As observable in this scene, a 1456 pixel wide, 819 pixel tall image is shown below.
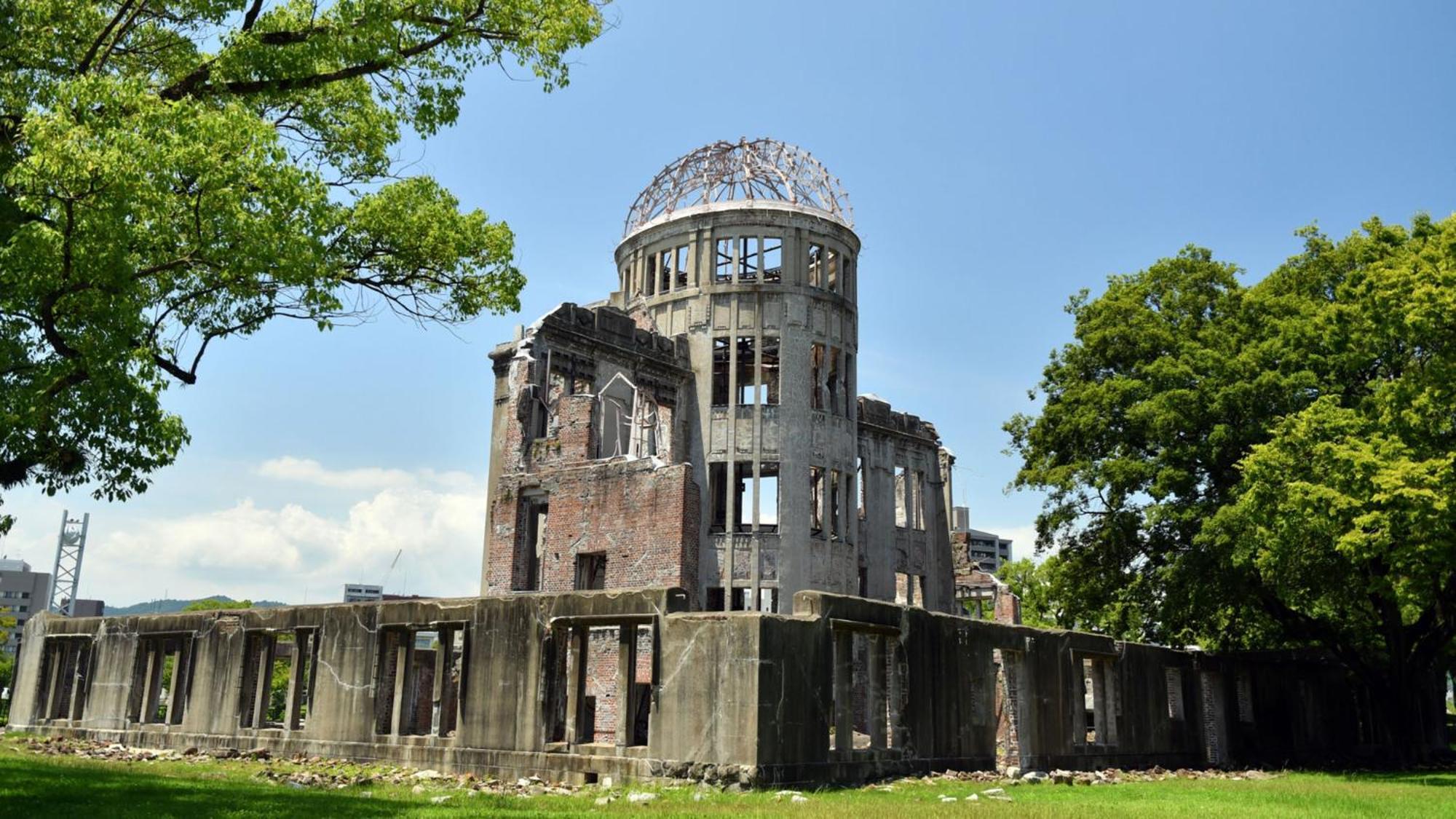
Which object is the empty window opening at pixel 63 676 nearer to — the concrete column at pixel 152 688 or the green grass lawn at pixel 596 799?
the concrete column at pixel 152 688

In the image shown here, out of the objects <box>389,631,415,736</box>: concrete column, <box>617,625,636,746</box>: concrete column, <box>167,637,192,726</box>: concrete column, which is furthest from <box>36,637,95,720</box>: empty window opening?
<box>617,625,636,746</box>: concrete column

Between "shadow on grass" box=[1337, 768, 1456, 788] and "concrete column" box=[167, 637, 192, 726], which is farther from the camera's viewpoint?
"concrete column" box=[167, 637, 192, 726]

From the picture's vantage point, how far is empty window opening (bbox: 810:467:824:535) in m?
32.9

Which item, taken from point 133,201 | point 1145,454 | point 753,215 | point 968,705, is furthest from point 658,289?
point 133,201

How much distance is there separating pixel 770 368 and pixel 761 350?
2284mm

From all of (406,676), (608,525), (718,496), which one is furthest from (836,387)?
(406,676)

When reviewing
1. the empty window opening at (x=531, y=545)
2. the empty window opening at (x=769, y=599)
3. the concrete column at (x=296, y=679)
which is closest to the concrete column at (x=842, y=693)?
the concrete column at (x=296, y=679)

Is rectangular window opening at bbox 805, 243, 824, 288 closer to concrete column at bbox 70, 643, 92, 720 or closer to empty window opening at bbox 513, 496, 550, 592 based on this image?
empty window opening at bbox 513, 496, 550, 592

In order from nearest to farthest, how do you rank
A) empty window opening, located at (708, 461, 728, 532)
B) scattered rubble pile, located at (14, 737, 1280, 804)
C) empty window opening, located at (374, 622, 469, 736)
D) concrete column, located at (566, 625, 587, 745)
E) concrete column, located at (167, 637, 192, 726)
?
scattered rubble pile, located at (14, 737, 1280, 804)
concrete column, located at (566, 625, 587, 745)
empty window opening, located at (374, 622, 469, 736)
concrete column, located at (167, 637, 192, 726)
empty window opening, located at (708, 461, 728, 532)

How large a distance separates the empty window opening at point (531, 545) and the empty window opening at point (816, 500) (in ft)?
24.6

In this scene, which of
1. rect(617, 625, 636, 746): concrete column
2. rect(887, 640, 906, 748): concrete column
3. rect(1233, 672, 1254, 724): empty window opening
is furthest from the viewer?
rect(1233, 672, 1254, 724): empty window opening

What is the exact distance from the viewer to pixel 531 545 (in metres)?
30.2

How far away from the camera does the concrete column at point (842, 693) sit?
677 inches

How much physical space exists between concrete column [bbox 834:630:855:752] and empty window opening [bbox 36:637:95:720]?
19018 mm
